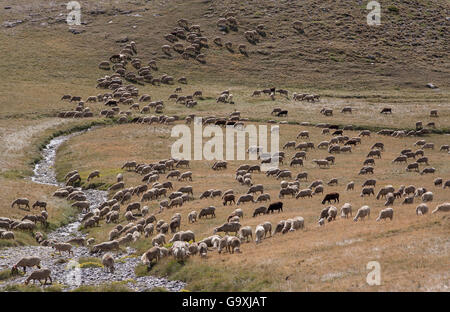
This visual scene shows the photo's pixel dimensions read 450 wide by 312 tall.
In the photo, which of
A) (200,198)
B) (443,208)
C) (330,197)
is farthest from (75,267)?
(443,208)

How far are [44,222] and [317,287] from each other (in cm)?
2310

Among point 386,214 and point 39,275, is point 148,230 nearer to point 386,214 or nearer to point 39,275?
point 39,275

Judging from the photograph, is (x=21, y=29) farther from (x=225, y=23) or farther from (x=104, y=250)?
(x=104, y=250)

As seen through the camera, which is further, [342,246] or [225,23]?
[225,23]

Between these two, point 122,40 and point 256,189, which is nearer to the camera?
point 256,189

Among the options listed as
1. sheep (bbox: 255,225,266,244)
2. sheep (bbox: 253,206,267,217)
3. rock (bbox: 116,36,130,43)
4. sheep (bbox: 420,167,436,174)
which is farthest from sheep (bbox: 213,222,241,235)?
rock (bbox: 116,36,130,43)

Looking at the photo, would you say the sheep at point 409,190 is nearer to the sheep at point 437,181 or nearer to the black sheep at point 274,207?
the sheep at point 437,181

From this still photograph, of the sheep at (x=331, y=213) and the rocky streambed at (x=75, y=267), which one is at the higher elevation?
the sheep at (x=331, y=213)

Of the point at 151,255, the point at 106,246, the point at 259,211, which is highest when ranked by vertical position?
the point at 259,211

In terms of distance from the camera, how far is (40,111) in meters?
81.3

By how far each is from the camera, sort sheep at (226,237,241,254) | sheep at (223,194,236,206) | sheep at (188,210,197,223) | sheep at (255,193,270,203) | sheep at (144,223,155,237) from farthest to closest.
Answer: sheep at (255,193,270,203), sheep at (223,194,236,206), sheep at (188,210,197,223), sheep at (144,223,155,237), sheep at (226,237,241,254)

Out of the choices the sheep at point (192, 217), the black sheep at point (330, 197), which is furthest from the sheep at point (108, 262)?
the black sheep at point (330, 197)

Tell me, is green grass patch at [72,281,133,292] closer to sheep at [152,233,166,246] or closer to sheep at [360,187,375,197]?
sheep at [152,233,166,246]
